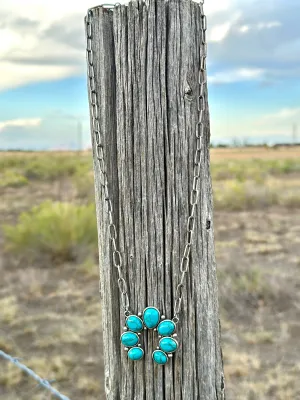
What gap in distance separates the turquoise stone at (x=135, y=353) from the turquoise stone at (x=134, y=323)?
6cm

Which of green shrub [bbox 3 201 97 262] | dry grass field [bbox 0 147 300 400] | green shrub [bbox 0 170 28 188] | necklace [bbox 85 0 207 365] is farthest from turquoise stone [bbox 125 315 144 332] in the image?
green shrub [bbox 0 170 28 188]

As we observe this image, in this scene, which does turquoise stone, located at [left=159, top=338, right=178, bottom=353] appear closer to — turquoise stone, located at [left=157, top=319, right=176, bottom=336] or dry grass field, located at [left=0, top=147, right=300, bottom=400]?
turquoise stone, located at [left=157, top=319, right=176, bottom=336]

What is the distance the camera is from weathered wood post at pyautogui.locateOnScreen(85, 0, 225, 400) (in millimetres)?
1678

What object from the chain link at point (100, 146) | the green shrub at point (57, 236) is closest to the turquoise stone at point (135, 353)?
the chain link at point (100, 146)

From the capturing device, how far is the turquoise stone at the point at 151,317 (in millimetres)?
1695

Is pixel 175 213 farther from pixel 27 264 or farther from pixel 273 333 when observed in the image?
pixel 27 264

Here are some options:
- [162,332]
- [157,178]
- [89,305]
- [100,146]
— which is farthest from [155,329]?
[89,305]

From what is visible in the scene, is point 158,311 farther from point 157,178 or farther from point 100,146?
point 100,146

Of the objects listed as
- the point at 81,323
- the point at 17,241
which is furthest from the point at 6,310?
the point at 17,241

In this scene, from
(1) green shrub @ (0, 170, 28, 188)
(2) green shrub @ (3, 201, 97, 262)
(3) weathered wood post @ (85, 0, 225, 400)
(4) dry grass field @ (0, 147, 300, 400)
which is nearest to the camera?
(3) weathered wood post @ (85, 0, 225, 400)

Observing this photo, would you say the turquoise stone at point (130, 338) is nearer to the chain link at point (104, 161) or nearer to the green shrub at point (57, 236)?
the chain link at point (104, 161)

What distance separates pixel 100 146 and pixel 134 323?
1.99 ft

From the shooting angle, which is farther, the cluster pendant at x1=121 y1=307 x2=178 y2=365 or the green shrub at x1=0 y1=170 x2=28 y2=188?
the green shrub at x1=0 y1=170 x2=28 y2=188

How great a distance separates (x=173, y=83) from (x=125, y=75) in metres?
0.17
